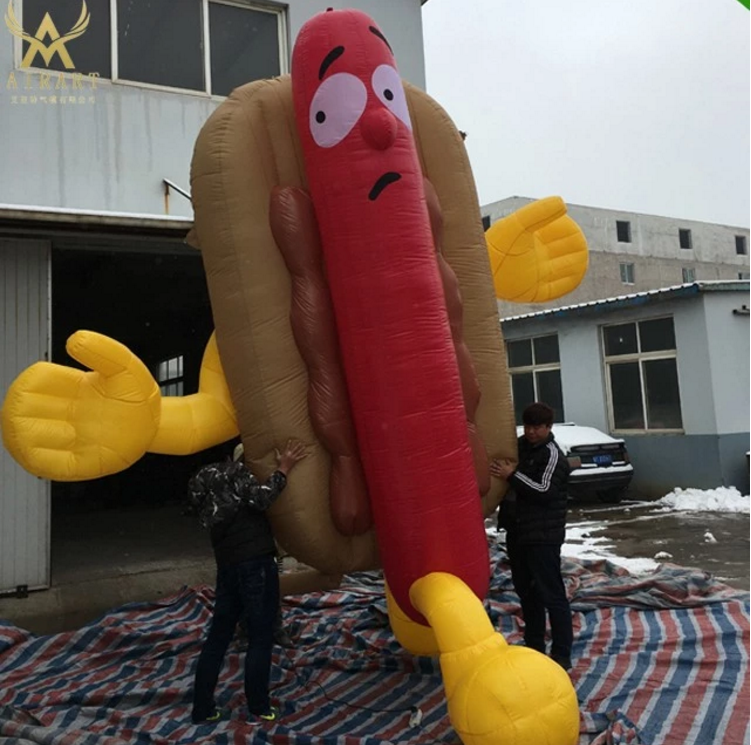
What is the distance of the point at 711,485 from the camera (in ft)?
37.2

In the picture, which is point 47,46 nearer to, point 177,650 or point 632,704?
point 177,650

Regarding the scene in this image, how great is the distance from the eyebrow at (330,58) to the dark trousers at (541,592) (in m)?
2.52

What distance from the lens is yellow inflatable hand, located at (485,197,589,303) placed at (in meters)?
4.41

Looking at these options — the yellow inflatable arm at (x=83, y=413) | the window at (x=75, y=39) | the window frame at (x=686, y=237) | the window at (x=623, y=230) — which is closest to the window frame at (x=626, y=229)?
the window at (x=623, y=230)

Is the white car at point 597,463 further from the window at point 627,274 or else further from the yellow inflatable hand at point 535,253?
the window at point 627,274

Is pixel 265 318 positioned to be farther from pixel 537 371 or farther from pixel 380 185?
pixel 537 371

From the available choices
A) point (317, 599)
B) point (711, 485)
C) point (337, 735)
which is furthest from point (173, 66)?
point (711, 485)

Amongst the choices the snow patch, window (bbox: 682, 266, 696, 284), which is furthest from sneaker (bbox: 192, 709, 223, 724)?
window (bbox: 682, 266, 696, 284)

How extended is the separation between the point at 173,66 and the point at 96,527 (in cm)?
605

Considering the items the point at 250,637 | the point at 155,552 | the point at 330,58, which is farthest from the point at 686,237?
the point at 250,637

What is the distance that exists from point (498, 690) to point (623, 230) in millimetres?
27584

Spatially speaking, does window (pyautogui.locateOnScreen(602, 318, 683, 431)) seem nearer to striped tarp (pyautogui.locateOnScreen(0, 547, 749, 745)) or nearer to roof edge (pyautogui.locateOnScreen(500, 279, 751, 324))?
roof edge (pyautogui.locateOnScreen(500, 279, 751, 324))

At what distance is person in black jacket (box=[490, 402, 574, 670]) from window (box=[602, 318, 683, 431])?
29.6 feet

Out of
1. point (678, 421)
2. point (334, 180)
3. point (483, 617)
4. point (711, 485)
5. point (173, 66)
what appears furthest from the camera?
point (678, 421)
